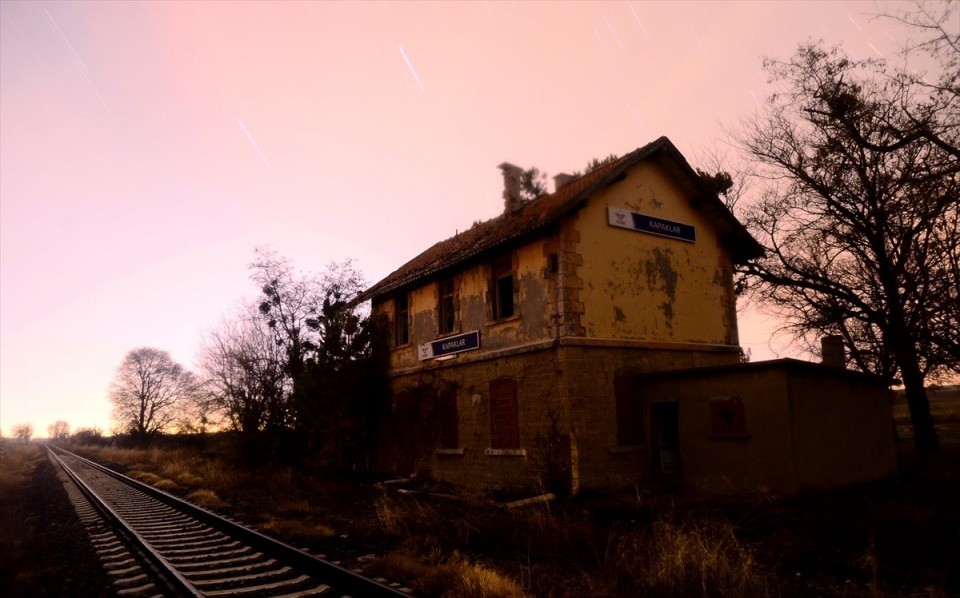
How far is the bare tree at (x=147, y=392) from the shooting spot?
169 feet

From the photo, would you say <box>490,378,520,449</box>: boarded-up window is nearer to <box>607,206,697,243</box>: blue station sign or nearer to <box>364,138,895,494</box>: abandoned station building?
<box>364,138,895,494</box>: abandoned station building

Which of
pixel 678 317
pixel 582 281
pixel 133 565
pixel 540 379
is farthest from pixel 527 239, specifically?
pixel 133 565

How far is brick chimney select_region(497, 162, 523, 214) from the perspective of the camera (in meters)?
17.5

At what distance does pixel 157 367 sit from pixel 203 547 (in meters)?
53.3

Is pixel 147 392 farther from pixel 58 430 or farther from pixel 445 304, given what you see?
pixel 58 430

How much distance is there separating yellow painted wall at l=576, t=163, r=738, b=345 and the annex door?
176 cm

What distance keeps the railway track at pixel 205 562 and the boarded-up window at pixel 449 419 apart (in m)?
6.41

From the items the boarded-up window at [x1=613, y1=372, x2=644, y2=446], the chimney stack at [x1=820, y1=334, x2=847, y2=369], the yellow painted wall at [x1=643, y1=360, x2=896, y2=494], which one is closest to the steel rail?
the boarded-up window at [x1=613, y1=372, x2=644, y2=446]

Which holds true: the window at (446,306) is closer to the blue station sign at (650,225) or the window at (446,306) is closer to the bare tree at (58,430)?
the blue station sign at (650,225)

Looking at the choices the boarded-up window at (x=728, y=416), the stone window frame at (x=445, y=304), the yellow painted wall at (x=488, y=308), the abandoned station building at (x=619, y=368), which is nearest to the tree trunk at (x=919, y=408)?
the abandoned station building at (x=619, y=368)

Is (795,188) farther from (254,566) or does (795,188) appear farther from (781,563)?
(254,566)

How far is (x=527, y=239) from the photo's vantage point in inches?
545

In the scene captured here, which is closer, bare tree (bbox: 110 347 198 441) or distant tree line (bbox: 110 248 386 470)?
distant tree line (bbox: 110 248 386 470)

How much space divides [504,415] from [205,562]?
303 inches
